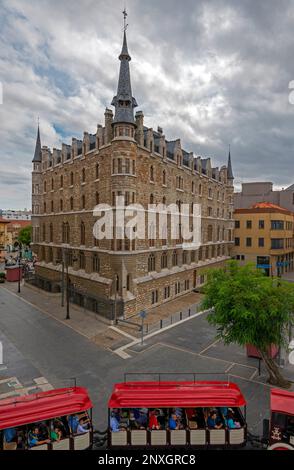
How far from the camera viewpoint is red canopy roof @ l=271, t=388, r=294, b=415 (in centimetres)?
1022

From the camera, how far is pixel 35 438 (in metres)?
9.62

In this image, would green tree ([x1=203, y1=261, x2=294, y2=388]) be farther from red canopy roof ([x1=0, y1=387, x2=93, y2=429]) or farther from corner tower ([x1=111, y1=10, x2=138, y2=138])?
corner tower ([x1=111, y1=10, x2=138, y2=138])

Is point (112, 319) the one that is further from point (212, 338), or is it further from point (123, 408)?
point (123, 408)

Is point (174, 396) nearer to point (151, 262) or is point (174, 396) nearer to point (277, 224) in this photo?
point (151, 262)

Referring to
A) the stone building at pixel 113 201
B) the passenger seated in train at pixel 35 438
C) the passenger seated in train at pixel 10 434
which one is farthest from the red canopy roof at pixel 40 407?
the stone building at pixel 113 201

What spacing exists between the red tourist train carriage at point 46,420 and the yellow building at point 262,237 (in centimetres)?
4670

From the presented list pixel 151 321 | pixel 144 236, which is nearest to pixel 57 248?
pixel 144 236

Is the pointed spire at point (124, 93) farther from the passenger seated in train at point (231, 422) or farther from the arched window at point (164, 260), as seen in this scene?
the passenger seated in train at point (231, 422)

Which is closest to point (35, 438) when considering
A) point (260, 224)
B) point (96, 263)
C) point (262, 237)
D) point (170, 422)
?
point (170, 422)

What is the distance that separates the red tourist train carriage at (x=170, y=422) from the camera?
33.6 ft

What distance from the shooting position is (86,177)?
106ft

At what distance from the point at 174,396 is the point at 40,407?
496 cm
